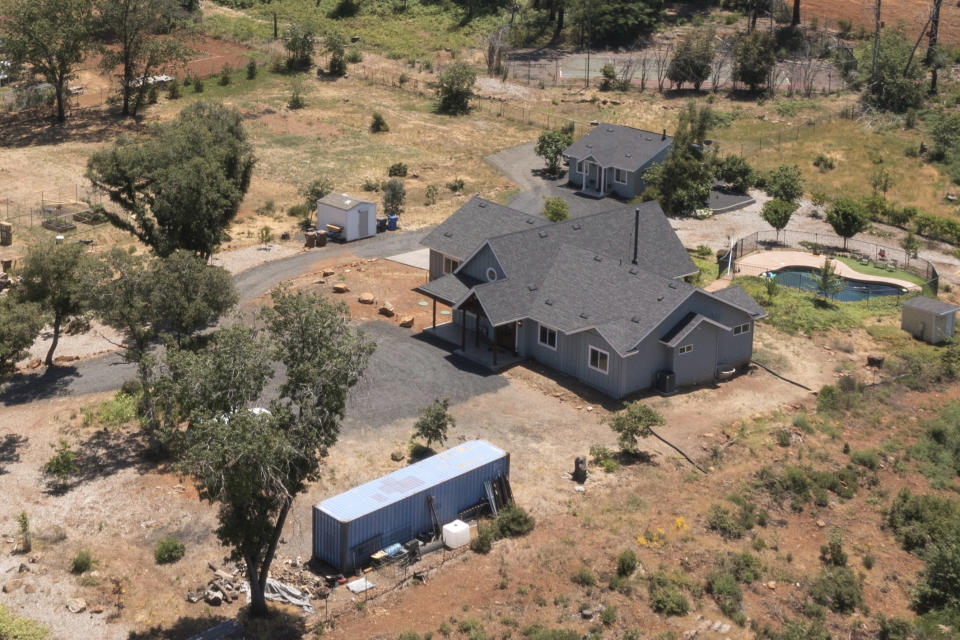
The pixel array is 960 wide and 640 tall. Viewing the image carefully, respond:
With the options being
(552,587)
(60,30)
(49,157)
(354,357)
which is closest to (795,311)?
(552,587)

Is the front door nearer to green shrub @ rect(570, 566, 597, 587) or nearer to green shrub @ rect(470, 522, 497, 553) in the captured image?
green shrub @ rect(470, 522, 497, 553)

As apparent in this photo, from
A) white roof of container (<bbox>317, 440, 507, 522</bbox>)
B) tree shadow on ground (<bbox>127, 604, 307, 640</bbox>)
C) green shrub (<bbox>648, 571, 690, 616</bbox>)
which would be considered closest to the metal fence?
white roof of container (<bbox>317, 440, 507, 522</bbox>)

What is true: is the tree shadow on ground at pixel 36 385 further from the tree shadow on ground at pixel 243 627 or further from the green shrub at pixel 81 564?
the tree shadow on ground at pixel 243 627

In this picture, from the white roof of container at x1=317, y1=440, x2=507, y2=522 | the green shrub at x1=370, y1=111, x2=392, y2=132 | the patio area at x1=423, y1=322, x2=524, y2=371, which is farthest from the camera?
the green shrub at x1=370, y1=111, x2=392, y2=132

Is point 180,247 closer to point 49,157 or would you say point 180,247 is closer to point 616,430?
point 616,430

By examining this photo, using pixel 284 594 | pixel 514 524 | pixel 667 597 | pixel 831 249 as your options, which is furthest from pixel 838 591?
pixel 831 249
